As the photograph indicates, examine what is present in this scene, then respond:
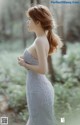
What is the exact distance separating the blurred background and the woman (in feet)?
1.50

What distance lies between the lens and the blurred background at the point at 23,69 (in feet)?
10.5

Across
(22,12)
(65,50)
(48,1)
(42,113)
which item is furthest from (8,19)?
(42,113)

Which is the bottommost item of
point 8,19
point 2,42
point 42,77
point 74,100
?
point 74,100

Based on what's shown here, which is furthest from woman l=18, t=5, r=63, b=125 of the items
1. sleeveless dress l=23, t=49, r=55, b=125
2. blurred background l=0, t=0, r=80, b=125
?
blurred background l=0, t=0, r=80, b=125

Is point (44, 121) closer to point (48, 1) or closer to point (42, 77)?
point (42, 77)

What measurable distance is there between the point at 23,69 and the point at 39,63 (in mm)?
599

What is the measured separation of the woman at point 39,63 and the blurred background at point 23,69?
18.0 inches

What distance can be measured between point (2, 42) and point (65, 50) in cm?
60

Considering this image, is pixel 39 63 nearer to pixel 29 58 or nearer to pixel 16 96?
pixel 29 58

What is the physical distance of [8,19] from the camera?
322 centimetres

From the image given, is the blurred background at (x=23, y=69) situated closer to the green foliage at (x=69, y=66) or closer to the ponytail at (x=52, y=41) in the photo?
the green foliage at (x=69, y=66)

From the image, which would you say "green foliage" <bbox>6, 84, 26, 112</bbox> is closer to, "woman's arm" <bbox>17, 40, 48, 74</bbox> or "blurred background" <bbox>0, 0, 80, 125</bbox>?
"blurred background" <bbox>0, 0, 80, 125</bbox>

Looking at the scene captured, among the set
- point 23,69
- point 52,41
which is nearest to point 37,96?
point 52,41

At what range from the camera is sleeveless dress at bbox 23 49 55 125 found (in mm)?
2715
